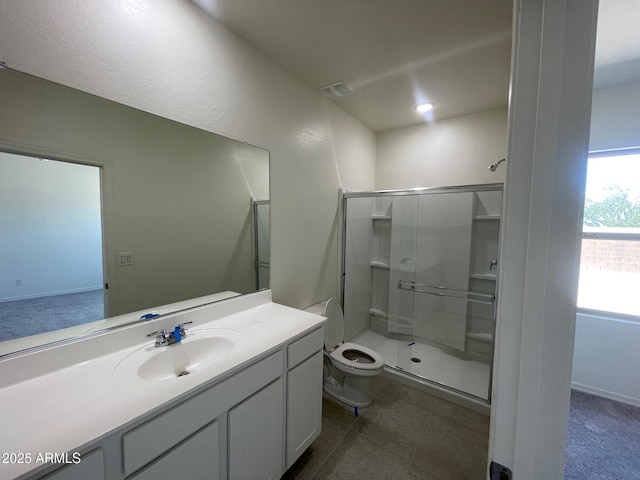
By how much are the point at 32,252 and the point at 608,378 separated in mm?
3547

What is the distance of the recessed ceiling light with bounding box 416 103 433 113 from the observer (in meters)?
2.50

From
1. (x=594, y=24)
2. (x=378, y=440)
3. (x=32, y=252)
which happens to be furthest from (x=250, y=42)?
(x=378, y=440)

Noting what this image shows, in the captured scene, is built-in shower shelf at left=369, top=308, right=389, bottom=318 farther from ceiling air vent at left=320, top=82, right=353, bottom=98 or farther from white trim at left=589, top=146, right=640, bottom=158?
white trim at left=589, top=146, right=640, bottom=158

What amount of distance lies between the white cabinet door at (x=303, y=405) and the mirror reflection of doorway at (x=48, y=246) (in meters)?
1.01

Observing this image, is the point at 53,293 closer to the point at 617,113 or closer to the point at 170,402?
the point at 170,402

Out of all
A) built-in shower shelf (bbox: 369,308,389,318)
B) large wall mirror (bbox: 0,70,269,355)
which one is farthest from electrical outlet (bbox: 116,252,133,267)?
built-in shower shelf (bbox: 369,308,389,318)

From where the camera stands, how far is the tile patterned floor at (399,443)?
1557mm

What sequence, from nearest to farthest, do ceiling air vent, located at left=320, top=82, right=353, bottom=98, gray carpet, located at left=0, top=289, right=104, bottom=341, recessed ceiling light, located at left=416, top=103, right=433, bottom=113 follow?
gray carpet, located at left=0, top=289, right=104, bottom=341
ceiling air vent, located at left=320, top=82, right=353, bottom=98
recessed ceiling light, located at left=416, top=103, right=433, bottom=113

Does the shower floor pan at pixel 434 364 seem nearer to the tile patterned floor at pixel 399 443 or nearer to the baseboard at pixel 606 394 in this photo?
the tile patterned floor at pixel 399 443

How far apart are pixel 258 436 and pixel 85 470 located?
2.22 feet

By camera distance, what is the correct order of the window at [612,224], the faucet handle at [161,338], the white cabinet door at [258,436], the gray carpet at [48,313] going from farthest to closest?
the faucet handle at [161,338], the white cabinet door at [258,436], the gray carpet at [48,313], the window at [612,224]

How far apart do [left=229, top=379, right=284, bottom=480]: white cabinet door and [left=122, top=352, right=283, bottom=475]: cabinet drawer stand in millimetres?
62

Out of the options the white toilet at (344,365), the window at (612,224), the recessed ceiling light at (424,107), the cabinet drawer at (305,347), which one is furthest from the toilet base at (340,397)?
the recessed ceiling light at (424,107)

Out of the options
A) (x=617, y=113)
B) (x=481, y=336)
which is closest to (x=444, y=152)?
(x=617, y=113)
